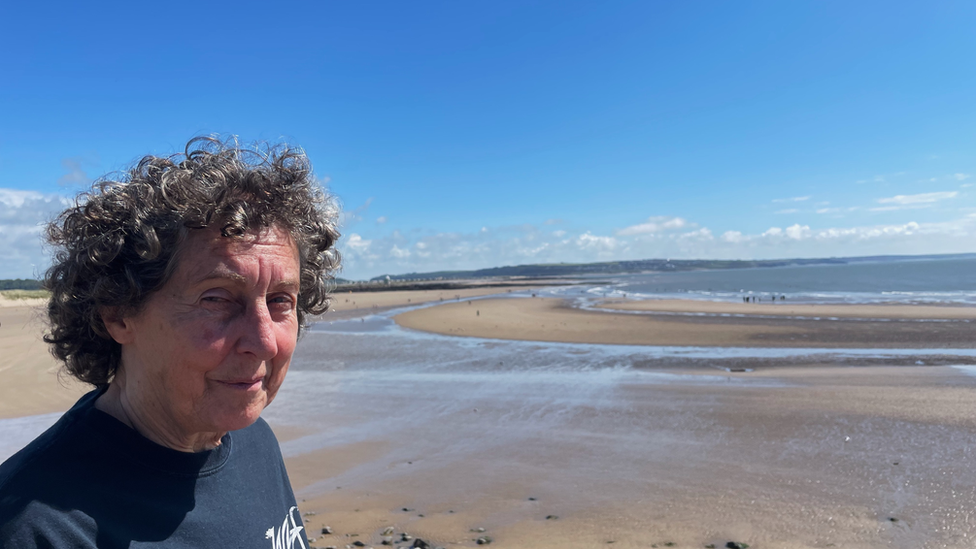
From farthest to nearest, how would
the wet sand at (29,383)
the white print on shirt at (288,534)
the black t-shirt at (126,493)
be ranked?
the wet sand at (29,383) < the white print on shirt at (288,534) < the black t-shirt at (126,493)

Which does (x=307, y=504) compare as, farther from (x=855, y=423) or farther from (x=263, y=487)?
(x=855, y=423)

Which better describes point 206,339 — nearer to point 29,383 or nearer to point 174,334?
point 174,334

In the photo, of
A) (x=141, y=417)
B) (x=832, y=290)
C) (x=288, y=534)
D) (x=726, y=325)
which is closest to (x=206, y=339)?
(x=141, y=417)

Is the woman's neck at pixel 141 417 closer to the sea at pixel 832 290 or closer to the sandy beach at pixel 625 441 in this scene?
the sandy beach at pixel 625 441

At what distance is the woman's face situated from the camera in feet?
5.33

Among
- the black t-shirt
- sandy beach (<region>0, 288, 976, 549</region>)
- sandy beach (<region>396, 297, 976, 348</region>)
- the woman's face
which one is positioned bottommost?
sandy beach (<region>0, 288, 976, 549</region>)

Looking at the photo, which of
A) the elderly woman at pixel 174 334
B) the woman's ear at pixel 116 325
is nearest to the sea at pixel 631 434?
the elderly woman at pixel 174 334

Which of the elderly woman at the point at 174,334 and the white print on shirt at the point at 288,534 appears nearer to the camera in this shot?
the elderly woman at the point at 174,334

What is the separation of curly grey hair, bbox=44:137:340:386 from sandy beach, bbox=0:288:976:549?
129 centimetres

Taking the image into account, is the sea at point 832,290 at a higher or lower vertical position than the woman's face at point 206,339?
lower

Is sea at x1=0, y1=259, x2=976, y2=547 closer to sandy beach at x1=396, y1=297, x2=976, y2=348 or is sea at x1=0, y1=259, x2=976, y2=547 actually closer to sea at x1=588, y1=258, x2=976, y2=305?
sandy beach at x1=396, y1=297, x2=976, y2=348

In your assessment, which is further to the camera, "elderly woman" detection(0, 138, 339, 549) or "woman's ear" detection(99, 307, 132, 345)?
"woman's ear" detection(99, 307, 132, 345)

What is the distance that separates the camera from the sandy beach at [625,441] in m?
6.91

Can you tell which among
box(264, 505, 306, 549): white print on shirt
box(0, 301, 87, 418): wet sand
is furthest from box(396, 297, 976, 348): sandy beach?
box(264, 505, 306, 549): white print on shirt
